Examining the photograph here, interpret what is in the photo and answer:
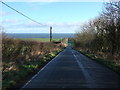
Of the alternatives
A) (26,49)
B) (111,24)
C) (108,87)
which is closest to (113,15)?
(111,24)

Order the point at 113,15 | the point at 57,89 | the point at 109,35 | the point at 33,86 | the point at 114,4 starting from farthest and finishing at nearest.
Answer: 1. the point at 109,35
2. the point at 113,15
3. the point at 114,4
4. the point at 33,86
5. the point at 57,89

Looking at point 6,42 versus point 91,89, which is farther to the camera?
point 6,42

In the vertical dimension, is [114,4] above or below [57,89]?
above

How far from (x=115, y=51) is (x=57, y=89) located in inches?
1066

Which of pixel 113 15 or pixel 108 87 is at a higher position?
pixel 113 15

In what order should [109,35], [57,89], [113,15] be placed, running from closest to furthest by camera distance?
[57,89], [113,15], [109,35]

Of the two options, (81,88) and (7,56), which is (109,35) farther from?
(81,88)

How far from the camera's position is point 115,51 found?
38.1 m

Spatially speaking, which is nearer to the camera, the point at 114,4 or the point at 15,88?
the point at 15,88

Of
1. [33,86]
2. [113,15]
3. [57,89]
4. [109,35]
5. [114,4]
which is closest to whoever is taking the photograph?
[57,89]

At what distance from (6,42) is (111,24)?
13.8 m

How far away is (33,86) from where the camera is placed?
1295 cm

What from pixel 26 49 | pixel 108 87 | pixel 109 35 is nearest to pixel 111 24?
pixel 109 35

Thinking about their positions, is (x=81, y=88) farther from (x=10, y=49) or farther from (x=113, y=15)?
(x=113, y=15)
